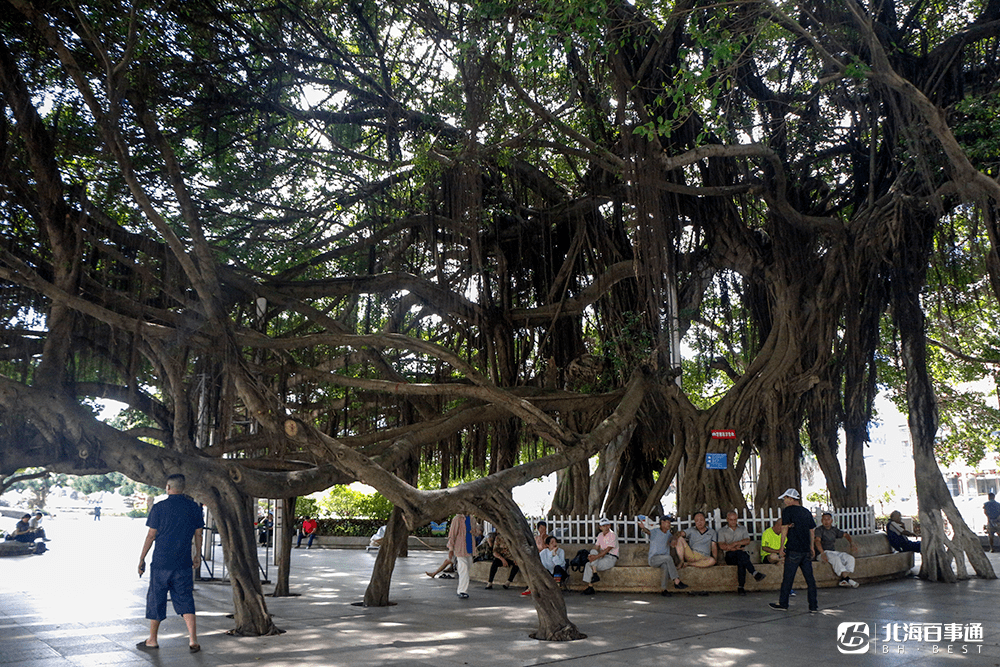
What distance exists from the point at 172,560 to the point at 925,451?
854cm

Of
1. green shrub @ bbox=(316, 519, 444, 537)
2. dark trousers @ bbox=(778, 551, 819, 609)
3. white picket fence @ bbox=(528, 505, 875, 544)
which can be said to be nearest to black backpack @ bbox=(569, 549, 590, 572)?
white picket fence @ bbox=(528, 505, 875, 544)

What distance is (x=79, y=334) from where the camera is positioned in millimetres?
7273

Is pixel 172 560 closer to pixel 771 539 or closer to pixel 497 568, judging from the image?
pixel 497 568

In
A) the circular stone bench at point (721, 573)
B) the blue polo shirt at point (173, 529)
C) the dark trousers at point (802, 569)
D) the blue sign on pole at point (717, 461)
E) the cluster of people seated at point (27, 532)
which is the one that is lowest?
the cluster of people seated at point (27, 532)

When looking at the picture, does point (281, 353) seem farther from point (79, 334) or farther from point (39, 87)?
point (39, 87)

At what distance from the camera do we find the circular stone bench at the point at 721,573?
28.4 feet

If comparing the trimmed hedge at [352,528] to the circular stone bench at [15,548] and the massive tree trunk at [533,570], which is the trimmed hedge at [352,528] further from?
the massive tree trunk at [533,570]

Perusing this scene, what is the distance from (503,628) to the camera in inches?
250

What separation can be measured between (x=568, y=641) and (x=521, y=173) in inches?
219

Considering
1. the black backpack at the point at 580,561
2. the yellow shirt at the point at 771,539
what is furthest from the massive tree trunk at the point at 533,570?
the yellow shirt at the point at 771,539

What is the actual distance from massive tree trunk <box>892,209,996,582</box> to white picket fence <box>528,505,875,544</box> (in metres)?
0.91

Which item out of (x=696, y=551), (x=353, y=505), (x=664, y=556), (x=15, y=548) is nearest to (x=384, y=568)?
(x=664, y=556)

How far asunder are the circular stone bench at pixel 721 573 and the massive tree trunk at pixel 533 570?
311 cm

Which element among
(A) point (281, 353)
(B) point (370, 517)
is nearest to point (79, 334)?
(A) point (281, 353)
